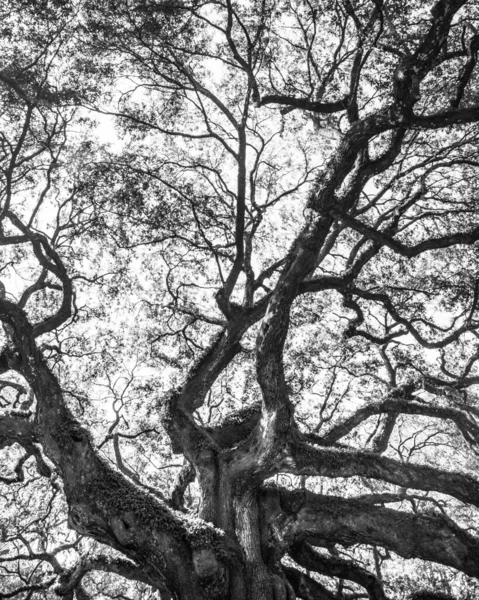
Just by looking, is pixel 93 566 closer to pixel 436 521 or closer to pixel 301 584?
pixel 301 584

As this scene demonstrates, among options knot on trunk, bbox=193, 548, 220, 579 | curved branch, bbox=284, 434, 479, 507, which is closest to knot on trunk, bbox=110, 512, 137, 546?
knot on trunk, bbox=193, 548, 220, 579

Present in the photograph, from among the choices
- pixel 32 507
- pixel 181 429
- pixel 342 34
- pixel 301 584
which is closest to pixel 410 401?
pixel 301 584

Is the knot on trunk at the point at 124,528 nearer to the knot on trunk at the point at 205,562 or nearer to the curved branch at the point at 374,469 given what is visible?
the knot on trunk at the point at 205,562

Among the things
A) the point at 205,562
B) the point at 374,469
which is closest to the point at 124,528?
the point at 205,562

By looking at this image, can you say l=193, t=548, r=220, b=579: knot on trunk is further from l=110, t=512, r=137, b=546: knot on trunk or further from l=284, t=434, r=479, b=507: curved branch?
l=284, t=434, r=479, b=507: curved branch

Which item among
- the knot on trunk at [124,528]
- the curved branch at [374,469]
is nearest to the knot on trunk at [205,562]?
the knot on trunk at [124,528]

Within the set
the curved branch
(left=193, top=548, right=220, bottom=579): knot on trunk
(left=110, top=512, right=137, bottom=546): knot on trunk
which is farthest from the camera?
the curved branch

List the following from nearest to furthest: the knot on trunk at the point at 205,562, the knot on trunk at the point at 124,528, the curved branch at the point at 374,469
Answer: the knot on trunk at the point at 205,562 → the knot on trunk at the point at 124,528 → the curved branch at the point at 374,469

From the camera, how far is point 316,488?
14.2 metres

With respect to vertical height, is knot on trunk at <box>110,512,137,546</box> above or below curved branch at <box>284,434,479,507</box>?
below

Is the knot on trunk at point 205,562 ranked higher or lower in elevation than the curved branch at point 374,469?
lower

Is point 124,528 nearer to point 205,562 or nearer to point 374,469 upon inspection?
point 205,562

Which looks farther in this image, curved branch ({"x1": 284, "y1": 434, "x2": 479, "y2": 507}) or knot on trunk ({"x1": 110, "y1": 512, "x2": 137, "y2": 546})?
curved branch ({"x1": 284, "y1": 434, "x2": 479, "y2": 507})

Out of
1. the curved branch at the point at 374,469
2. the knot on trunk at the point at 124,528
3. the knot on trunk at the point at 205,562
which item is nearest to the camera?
Result: the knot on trunk at the point at 205,562
